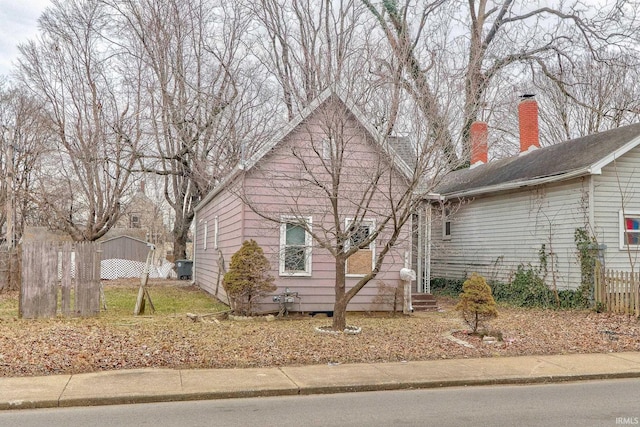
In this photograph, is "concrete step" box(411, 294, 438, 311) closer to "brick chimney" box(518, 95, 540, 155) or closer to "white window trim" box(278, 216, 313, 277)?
"white window trim" box(278, 216, 313, 277)

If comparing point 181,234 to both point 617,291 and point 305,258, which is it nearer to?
point 305,258

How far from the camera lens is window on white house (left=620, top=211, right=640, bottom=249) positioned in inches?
581

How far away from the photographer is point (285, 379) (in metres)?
7.66

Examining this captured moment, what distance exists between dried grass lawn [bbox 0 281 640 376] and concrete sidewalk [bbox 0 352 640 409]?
0.39m

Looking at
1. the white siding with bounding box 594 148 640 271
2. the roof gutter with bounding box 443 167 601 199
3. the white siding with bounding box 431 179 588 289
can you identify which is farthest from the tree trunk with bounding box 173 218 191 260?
the white siding with bounding box 594 148 640 271

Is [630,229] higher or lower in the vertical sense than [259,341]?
higher

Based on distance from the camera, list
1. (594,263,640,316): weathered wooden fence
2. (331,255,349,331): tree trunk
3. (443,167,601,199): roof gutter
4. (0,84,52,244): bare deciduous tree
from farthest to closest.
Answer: (0,84,52,244): bare deciduous tree → (443,167,601,199): roof gutter → (594,263,640,316): weathered wooden fence → (331,255,349,331): tree trunk

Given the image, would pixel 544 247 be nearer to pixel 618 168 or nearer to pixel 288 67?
pixel 618 168

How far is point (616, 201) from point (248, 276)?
9.61 m

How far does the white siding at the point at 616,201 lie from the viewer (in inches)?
575

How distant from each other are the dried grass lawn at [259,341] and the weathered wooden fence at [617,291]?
1.05ft

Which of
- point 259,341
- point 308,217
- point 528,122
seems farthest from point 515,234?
point 259,341

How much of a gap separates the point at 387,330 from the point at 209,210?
11162 millimetres

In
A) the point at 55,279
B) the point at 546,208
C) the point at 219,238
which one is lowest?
the point at 55,279
